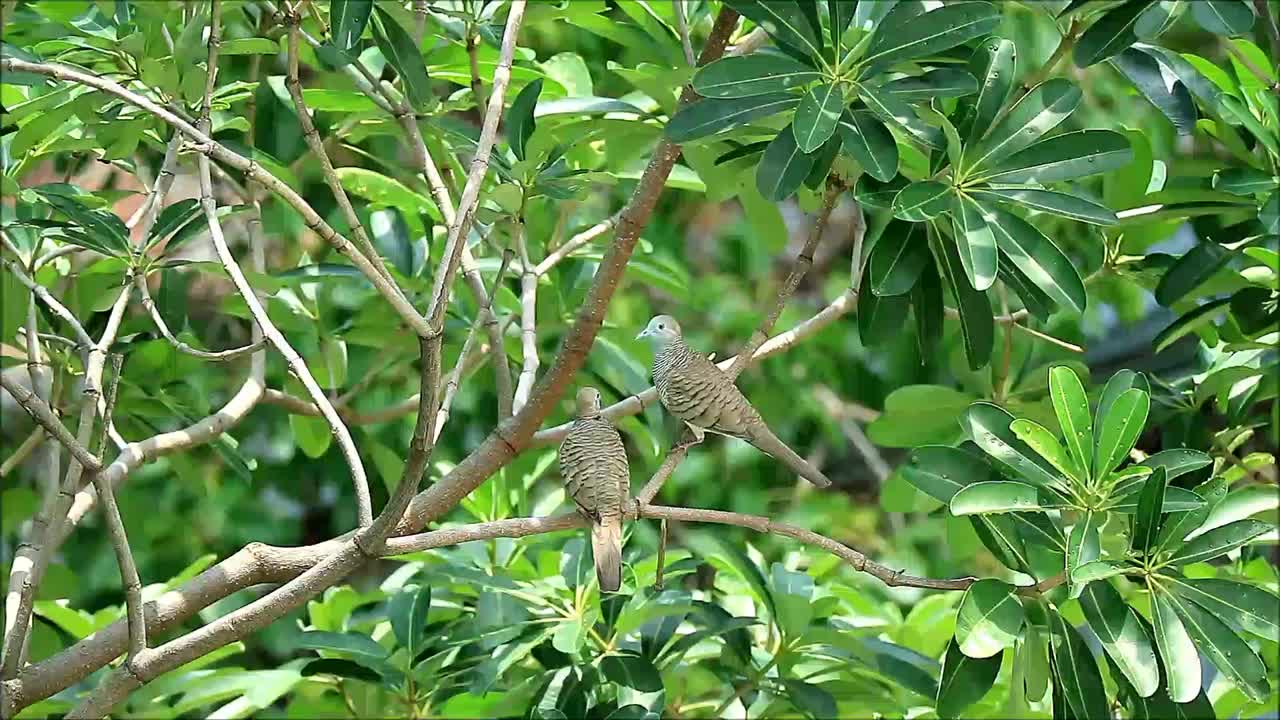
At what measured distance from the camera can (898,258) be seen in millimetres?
1483

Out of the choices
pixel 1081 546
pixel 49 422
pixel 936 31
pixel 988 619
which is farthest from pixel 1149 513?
pixel 49 422

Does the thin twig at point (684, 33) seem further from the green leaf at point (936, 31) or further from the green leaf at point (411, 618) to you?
the green leaf at point (411, 618)

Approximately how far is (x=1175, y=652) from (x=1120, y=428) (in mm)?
233

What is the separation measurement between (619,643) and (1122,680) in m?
0.64

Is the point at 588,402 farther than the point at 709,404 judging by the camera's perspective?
Yes

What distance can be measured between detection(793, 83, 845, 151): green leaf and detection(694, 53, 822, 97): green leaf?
3cm

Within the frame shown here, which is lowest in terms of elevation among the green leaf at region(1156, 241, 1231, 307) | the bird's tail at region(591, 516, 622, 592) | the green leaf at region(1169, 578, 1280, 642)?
the green leaf at region(1169, 578, 1280, 642)

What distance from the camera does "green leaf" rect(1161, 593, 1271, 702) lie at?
1.35 meters

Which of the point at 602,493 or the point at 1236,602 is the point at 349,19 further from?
the point at 1236,602

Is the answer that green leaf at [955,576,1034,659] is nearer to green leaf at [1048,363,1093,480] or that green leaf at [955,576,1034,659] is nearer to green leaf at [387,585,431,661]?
green leaf at [1048,363,1093,480]

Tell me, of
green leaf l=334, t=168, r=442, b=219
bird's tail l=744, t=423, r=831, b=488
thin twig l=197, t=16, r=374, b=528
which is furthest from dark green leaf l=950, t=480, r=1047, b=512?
green leaf l=334, t=168, r=442, b=219

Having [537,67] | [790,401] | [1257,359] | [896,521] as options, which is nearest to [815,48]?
[537,67]

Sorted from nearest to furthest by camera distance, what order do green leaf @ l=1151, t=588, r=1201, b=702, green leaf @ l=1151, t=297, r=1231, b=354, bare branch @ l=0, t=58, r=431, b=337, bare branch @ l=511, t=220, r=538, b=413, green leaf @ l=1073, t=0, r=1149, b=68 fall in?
bare branch @ l=0, t=58, r=431, b=337 → green leaf @ l=1151, t=588, r=1201, b=702 → green leaf @ l=1073, t=0, r=1149, b=68 → bare branch @ l=511, t=220, r=538, b=413 → green leaf @ l=1151, t=297, r=1231, b=354

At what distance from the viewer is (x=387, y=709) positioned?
1870mm
